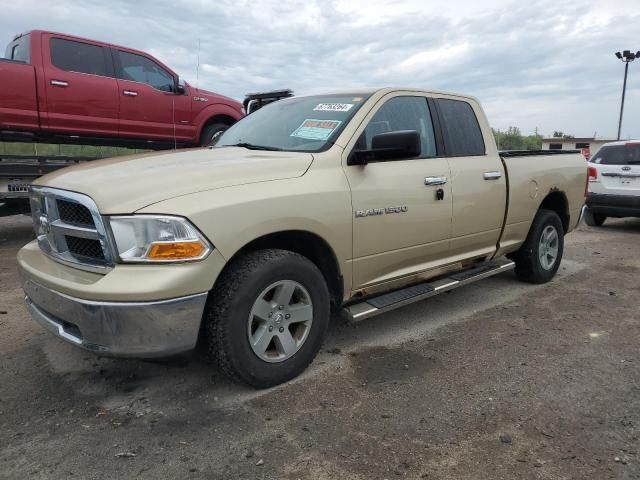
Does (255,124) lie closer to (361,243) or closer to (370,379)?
(361,243)

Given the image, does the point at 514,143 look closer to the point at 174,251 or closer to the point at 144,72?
the point at 144,72

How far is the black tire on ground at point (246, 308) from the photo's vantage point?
9.07 ft

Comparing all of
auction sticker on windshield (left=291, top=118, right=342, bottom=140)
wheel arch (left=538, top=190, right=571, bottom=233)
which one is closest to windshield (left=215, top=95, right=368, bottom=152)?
auction sticker on windshield (left=291, top=118, right=342, bottom=140)

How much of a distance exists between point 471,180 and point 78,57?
19.4 ft

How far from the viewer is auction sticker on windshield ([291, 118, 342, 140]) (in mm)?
3531

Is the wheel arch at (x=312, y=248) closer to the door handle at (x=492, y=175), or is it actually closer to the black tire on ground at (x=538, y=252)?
the door handle at (x=492, y=175)

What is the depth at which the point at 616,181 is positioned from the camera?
9320 millimetres

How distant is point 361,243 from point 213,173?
108 centimetres

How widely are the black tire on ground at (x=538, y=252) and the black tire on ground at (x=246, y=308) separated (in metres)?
3.03

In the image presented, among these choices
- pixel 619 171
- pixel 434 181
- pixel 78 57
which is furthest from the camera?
pixel 619 171

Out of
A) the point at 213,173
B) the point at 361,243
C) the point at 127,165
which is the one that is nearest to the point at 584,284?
the point at 361,243

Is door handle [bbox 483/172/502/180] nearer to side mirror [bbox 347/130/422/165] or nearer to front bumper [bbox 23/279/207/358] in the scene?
side mirror [bbox 347/130/422/165]

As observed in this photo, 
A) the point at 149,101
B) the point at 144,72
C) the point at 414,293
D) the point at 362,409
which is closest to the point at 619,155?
the point at 414,293

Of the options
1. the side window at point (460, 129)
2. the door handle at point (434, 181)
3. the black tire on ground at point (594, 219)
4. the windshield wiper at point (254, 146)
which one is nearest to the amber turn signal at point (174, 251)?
the windshield wiper at point (254, 146)
